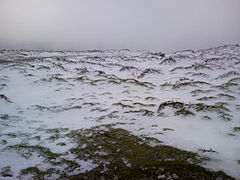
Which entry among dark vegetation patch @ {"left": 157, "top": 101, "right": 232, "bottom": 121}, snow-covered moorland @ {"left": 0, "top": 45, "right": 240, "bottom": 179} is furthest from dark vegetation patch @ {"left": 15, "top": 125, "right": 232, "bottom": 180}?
dark vegetation patch @ {"left": 157, "top": 101, "right": 232, "bottom": 121}

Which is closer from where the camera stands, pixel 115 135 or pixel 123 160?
pixel 123 160

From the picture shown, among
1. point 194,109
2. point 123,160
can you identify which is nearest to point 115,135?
point 123,160

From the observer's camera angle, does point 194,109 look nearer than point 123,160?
No

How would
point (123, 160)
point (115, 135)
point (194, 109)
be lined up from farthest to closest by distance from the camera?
point (194, 109), point (115, 135), point (123, 160)

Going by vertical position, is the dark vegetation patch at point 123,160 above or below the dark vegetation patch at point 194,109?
below

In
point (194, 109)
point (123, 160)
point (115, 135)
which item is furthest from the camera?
point (194, 109)

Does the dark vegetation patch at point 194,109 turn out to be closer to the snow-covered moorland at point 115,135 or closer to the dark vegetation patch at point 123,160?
the snow-covered moorland at point 115,135

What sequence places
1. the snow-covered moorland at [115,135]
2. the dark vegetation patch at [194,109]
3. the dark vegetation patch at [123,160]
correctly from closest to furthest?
the dark vegetation patch at [123,160] < the snow-covered moorland at [115,135] < the dark vegetation patch at [194,109]

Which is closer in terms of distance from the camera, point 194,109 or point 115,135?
point 115,135

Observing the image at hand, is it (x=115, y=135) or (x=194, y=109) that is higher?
(x=194, y=109)

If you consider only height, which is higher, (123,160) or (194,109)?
(194,109)

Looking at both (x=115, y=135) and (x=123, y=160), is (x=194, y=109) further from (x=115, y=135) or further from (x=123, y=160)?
(x=123, y=160)

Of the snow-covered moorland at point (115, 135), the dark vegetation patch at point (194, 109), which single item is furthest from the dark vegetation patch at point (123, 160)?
the dark vegetation patch at point (194, 109)

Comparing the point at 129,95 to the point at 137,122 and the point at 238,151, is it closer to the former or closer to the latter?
the point at 137,122
